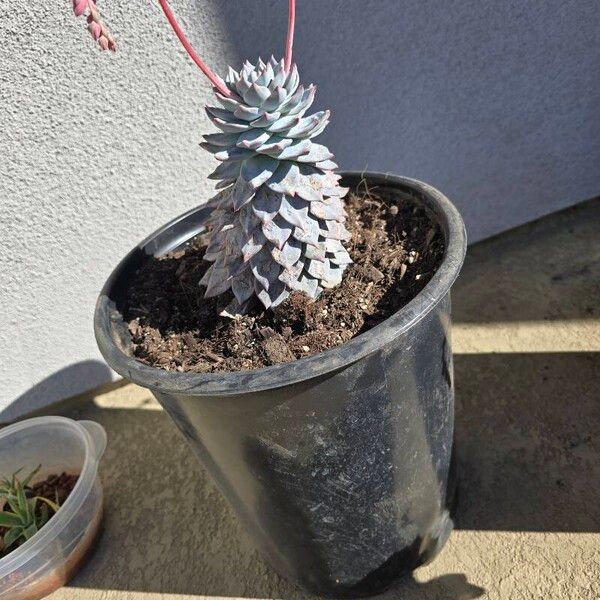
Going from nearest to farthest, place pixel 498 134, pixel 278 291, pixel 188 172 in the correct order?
pixel 278 291, pixel 188 172, pixel 498 134

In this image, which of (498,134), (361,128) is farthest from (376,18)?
(498,134)

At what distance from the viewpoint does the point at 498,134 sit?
6.25 feet

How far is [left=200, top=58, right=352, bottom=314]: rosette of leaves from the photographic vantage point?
3.04 feet

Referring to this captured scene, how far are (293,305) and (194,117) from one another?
2.81ft

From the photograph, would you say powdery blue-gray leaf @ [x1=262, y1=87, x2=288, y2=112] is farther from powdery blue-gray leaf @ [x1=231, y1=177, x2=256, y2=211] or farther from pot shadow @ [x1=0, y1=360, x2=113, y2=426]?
pot shadow @ [x1=0, y1=360, x2=113, y2=426]

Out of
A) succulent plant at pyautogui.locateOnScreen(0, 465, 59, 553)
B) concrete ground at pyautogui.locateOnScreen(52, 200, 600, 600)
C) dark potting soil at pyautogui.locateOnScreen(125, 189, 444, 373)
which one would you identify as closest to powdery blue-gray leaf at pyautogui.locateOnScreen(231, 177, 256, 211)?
Answer: dark potting soil at pyautogui.locateOnScreen(125, 189, 444, 373)

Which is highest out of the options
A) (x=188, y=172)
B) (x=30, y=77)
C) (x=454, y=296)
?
(x=30, y=77)

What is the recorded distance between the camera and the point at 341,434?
95 cm

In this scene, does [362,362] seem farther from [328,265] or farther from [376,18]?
[376,18]

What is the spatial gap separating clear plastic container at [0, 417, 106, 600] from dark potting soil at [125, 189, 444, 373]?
0.59m

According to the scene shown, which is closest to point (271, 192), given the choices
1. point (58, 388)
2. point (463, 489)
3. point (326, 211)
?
point (326, 211)

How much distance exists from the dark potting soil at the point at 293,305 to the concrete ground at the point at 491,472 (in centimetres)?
65

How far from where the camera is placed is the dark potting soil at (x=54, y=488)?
61.9 inches

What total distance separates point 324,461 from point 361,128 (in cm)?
115
